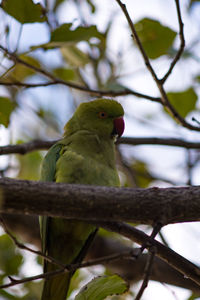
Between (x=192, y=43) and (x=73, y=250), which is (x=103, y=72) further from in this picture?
(x=73, y=250)

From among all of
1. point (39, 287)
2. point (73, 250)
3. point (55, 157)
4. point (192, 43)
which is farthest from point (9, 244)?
point (192, 43)

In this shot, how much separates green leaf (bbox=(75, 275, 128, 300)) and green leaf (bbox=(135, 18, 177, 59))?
5.89ft

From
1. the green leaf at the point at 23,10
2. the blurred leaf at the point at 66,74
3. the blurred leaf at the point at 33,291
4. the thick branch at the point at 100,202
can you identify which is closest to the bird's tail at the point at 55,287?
the blurred leaf at the point at 33,291

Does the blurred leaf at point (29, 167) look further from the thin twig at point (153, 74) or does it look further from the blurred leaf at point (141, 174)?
the thin twig at point (153, 74)

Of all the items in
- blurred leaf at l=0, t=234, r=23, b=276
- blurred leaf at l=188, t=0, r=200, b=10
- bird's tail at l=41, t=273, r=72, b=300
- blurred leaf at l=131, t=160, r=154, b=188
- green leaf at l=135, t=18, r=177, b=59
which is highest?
blurred leaf at l=188, t=0, r=200, b=10

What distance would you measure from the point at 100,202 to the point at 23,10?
128 cm

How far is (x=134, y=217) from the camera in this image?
2.00 m

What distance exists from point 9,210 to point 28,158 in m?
2.88

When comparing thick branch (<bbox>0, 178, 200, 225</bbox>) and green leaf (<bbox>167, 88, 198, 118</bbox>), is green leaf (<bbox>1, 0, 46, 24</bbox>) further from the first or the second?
green leaf (<bbox>167, 88, 198, 118</bbox>)

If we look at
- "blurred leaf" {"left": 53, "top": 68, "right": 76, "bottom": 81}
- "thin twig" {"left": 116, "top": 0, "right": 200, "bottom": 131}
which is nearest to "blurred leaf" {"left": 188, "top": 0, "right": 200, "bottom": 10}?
"thin twig" {"left": 116, "top": 0, "right": 200, "bottom": 131}

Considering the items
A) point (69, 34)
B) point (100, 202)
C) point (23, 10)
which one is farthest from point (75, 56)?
point (100, 202)

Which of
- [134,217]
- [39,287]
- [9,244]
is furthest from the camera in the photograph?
[9,244]

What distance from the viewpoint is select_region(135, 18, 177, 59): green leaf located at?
304 centimetres

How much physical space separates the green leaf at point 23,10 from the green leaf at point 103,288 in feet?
5.18
